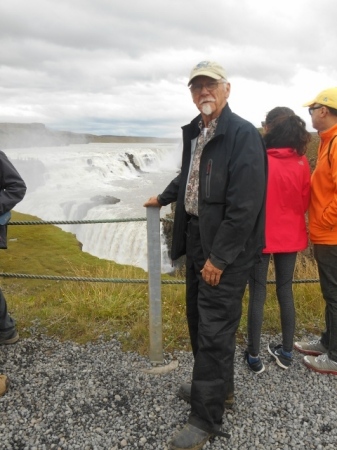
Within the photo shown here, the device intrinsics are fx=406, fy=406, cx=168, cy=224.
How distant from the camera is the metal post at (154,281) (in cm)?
356

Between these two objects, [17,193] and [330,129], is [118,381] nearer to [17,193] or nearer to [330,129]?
[17,193]

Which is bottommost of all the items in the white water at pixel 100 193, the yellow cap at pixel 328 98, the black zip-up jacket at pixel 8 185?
the white water at pixel 100 193

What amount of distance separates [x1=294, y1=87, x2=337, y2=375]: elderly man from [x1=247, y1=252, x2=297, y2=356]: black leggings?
26 cm

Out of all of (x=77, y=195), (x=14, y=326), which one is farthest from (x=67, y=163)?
(x=14, y=326)

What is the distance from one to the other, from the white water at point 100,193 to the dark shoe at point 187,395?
42.8 ft

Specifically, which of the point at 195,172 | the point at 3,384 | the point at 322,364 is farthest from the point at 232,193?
the point at 3,384

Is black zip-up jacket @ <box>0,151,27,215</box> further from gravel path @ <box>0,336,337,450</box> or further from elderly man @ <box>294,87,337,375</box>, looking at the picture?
elderly man @ <box>294,87,337,375</box>

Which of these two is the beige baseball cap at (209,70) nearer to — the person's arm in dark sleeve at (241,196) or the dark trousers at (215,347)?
the person's arm in dark sleeve at (241,196)

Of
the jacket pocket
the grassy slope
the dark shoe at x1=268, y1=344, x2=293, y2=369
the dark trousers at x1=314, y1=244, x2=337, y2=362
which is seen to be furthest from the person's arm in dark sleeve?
the grassy slope

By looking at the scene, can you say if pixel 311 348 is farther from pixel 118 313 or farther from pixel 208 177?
pixel 208 177

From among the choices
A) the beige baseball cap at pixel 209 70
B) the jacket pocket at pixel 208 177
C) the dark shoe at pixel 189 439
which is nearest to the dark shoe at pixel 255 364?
the dark shoe at pixel 189 439

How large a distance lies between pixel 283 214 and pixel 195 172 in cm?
92

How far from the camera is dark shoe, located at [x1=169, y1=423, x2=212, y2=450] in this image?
103 inches

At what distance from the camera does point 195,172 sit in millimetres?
2818
